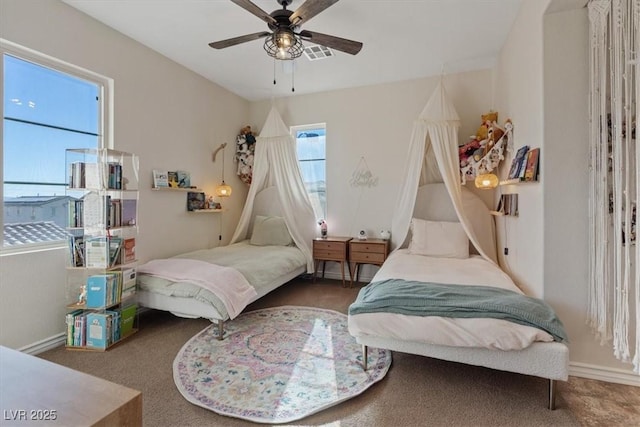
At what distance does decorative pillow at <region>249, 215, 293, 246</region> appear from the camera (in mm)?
4307

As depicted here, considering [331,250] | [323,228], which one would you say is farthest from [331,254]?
[323,228]

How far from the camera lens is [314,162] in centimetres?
470

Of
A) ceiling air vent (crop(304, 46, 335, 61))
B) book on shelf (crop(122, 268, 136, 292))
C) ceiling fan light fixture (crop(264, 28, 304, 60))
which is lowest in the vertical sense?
book on shelf (crop(122, 268, 136, 292))

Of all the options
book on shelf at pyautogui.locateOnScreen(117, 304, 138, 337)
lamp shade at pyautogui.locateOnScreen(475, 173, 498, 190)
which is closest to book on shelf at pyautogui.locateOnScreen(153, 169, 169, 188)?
A: book on shelf at pyautogui.locateOnScreen(117, 304, 138, 337)

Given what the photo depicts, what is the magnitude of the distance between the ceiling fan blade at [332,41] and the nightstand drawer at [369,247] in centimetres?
234

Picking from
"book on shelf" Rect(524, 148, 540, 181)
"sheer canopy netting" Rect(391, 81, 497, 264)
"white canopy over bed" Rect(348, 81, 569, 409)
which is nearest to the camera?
"white canopy over bed" Rect(348, 81, 569, 409)

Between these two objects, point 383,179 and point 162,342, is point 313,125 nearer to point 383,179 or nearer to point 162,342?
point 383,179

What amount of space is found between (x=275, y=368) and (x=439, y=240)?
2377 millimetres

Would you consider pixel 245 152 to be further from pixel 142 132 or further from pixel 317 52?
pixel 317 52

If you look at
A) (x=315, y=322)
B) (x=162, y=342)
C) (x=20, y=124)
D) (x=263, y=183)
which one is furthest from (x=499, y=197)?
(x=20, y=124)

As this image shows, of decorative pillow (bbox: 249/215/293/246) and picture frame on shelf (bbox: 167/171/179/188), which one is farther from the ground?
picture frame on shelf (bbox: 167/171/179/188)

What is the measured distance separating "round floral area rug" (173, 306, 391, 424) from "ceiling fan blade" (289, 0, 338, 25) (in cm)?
253

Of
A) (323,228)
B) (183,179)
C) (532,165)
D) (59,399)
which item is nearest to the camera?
(59,399)

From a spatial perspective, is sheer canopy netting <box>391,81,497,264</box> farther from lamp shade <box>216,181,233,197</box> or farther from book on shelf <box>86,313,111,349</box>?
book on shelf <box>86,313,111,349</box>
